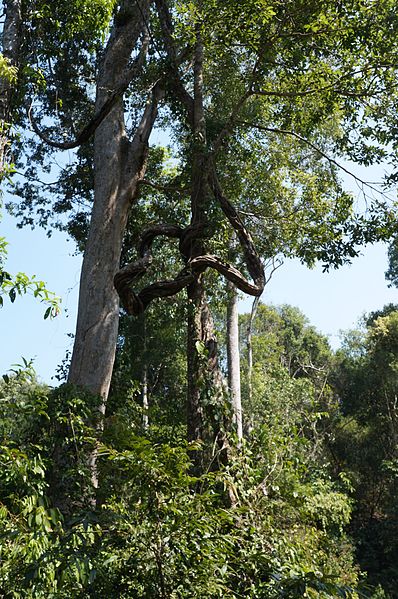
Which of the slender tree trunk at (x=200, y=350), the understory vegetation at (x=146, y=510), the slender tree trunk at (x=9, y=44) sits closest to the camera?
the understory vegetation at (x=146, y=510)

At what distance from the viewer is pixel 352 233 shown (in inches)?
281

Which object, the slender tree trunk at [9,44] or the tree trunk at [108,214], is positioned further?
the tree trunk at [108,214]

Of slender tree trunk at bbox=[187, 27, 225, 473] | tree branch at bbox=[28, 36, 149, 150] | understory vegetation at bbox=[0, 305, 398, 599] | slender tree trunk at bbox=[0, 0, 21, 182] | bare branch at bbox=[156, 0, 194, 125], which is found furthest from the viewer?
tree branch at bbox=[28, 36, 149, 150]

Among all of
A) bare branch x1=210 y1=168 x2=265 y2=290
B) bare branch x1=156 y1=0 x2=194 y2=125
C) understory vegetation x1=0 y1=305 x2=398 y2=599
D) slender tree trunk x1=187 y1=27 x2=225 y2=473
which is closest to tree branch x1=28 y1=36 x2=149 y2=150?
bare branch x1=156 y1=0 x2=194 y2=125

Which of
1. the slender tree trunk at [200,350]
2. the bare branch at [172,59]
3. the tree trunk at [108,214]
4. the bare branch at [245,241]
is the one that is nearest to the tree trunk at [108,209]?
the tree trunk at [108,214]

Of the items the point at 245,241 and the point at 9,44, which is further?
the point at 9,44

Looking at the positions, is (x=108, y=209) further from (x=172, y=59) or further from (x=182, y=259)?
(x=172, y=59)

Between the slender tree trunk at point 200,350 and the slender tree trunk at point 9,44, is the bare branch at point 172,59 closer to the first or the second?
the slender tree trunk at point 200,350

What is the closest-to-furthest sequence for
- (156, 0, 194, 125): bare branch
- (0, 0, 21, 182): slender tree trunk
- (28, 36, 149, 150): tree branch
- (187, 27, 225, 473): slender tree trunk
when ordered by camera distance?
(187, 27, 225, 473): slender tree trunk < (0, 0, 21, 182): slender tree trunk < (156, 0, 194, 125): bare branch < (28, 36, 149, 150): tree branch

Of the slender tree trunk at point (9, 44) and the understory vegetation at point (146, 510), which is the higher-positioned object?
the slender tree trunk at point (9, 44)

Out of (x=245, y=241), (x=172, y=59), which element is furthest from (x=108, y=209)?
(x=245, y=241)

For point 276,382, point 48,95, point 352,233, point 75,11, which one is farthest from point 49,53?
point 276,382

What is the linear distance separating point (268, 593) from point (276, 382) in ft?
44.3

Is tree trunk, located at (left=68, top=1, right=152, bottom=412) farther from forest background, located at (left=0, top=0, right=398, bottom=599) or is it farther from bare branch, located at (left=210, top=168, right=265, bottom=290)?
bare branch, located at (left=210, top=168, right=265, bottom=290)
